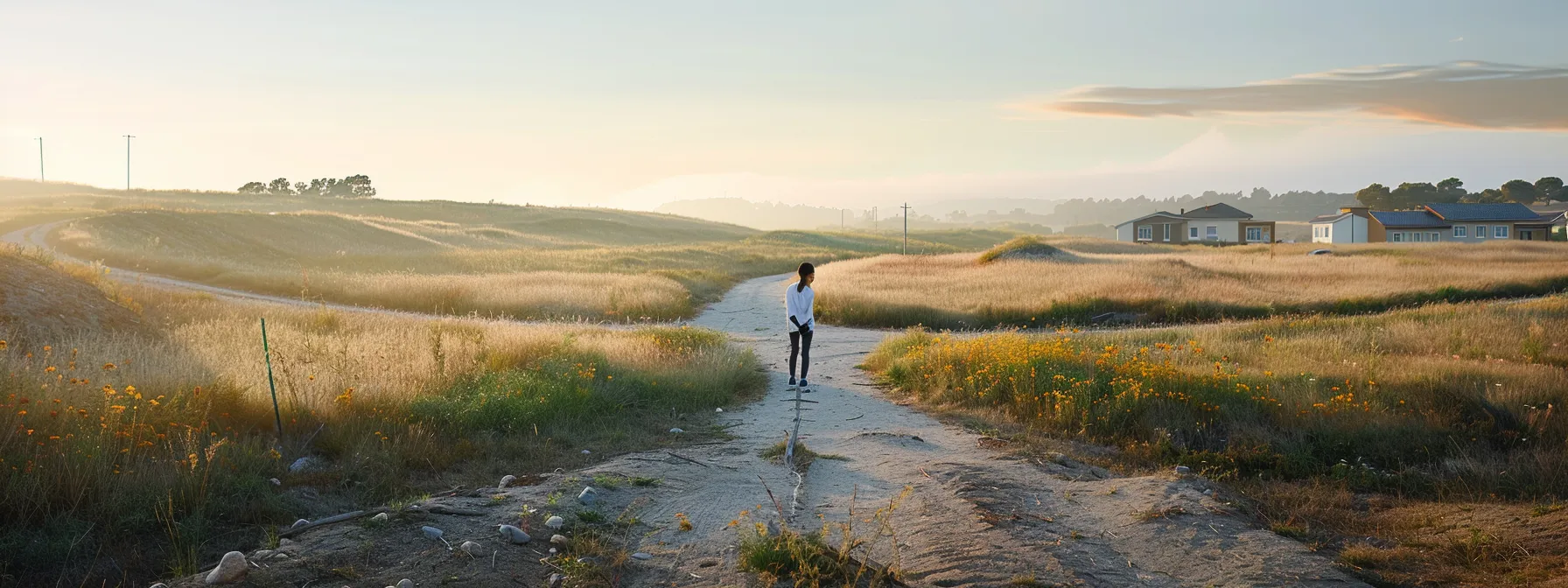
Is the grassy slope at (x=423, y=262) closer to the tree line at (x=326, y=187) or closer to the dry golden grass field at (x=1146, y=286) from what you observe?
the dry golden grass field at (x=1146, y=286)

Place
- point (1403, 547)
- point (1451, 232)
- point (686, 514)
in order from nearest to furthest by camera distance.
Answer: point (1403, 547) < point (686, 514) < point (1451, 232)

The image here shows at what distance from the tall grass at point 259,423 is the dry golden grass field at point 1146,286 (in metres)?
11.6

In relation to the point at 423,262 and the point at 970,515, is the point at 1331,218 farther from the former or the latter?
the point at 970,515

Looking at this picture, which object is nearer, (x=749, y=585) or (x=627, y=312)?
(x=749, y=585)

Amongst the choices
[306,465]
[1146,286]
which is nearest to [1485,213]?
[1146,286]

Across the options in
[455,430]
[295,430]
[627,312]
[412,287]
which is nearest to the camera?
[295,430]

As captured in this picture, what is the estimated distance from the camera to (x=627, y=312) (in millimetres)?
25812

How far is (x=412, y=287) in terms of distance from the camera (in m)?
29.5

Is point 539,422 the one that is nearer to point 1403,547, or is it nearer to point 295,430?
point 295,430

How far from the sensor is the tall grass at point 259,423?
621cm

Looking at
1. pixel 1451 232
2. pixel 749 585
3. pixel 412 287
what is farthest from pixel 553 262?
pixel 1451 232

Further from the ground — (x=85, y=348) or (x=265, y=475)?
(x=85, y=348)

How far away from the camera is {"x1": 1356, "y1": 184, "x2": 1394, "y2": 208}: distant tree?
111m

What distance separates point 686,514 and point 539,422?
371cm
